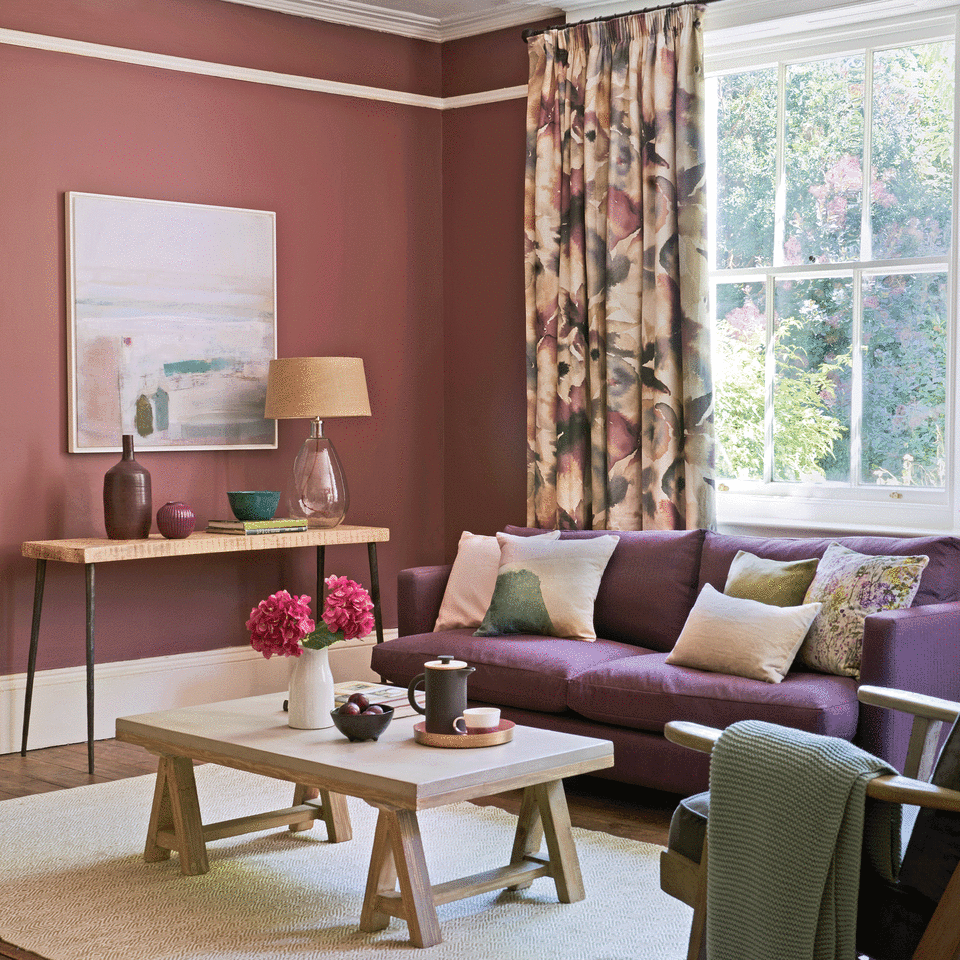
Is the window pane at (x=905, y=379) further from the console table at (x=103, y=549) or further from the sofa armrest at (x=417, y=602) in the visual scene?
the console table at (x=103, y=549)

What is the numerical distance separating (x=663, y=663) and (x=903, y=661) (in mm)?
784

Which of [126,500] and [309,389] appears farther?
[309,389]

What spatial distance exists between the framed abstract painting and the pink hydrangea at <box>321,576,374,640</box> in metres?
2.03

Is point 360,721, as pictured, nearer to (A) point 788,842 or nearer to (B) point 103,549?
(A) point 788,842

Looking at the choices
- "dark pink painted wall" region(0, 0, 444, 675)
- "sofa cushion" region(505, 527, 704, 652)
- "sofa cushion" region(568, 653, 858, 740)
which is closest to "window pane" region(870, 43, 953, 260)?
"sofa cushion" region(505, 527, 704, 652)

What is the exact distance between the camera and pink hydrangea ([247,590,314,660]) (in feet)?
11.0

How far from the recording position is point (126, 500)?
4.85m

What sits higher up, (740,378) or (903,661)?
(740,378)

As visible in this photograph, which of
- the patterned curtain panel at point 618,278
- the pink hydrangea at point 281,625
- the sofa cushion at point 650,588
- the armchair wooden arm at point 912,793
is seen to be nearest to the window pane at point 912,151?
the patterned curtain panel at point 618,278

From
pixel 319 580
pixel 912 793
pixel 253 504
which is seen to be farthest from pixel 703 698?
pixel 319 580

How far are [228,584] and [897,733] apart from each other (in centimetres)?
291

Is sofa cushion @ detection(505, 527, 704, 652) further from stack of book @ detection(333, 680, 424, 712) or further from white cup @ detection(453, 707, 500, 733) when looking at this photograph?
white cup @ detection(453, 707, 500, 733)

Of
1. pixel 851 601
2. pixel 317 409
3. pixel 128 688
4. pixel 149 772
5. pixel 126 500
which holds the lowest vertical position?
pixel 149 772

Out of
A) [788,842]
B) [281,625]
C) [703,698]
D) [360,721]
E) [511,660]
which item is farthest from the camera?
[511,660]
